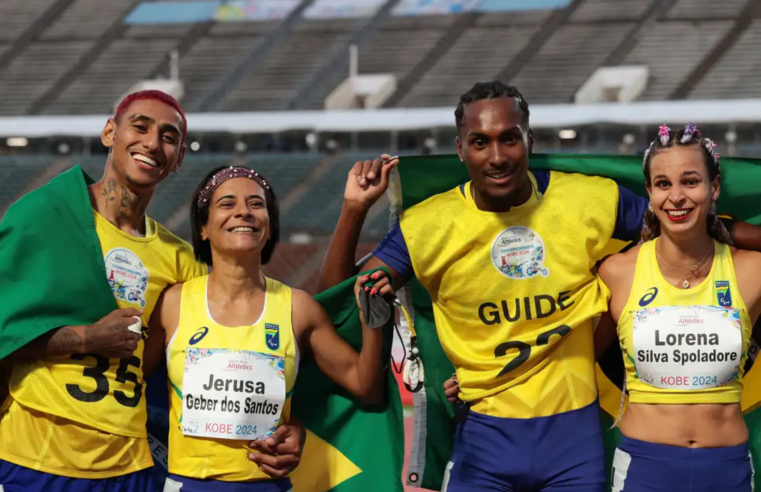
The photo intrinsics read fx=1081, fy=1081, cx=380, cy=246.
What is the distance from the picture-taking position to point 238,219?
4.23 metres

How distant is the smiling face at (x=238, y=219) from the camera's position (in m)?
4.21

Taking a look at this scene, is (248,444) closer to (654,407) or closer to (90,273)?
(90,273)

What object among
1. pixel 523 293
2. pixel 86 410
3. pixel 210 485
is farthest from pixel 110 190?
pixel 523 293

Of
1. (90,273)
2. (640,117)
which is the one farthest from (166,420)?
(640,117)

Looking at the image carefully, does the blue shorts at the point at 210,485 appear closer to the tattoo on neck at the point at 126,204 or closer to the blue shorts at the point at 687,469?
the tattoo on neck at the point at 126,204

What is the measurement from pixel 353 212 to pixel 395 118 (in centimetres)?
2187

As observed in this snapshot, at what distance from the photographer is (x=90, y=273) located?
13.8ft

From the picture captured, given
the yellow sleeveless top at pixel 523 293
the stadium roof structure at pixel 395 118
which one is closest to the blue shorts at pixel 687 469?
the yellow sleeveless top at pixel 523 293

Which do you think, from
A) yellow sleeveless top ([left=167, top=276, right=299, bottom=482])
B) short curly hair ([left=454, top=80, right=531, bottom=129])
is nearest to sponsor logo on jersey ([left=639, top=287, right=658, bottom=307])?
short curly hair ([left=454, top=80, right=531, bottom=129])

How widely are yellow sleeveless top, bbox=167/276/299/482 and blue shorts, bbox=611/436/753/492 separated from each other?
4.43 ft

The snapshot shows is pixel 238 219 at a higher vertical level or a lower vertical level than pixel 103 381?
higher

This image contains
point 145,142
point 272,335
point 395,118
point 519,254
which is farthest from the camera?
point 395,118

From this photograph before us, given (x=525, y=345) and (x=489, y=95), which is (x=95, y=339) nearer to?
(x=525, y=345)

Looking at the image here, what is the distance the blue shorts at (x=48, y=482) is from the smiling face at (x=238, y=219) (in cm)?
97
